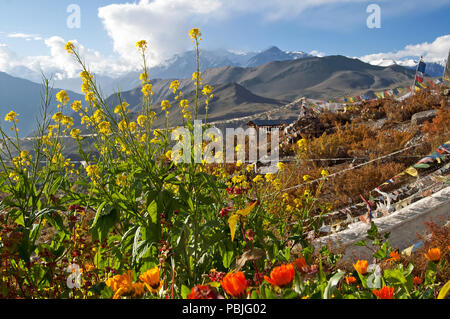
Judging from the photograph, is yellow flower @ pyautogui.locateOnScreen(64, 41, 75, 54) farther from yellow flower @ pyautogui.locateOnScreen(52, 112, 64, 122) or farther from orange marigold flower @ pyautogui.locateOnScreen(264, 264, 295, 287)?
orange marigold flower @ pyautogui.locateOnScreen(264, 264, 295, 287)

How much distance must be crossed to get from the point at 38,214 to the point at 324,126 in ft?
30.1

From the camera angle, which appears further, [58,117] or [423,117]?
[423,117]

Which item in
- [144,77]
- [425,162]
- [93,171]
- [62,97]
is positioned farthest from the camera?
[425,162]

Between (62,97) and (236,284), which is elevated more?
(62,97)

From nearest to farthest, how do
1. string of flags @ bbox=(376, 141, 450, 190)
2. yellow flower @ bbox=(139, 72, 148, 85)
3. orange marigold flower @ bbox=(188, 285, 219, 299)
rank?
orange marigold flower @ bbox=(188, 285, 219, 299) < yellow flower @ bbox=(139, 72, 148, 85) < string of flags @ bbox=(376, 141, 450, 190)

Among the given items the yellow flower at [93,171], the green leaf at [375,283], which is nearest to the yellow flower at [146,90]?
the yellow flower at [93,171]

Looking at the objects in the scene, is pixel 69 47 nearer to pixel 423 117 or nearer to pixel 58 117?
pixel 58 117

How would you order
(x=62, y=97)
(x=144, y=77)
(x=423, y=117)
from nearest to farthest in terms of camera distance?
1. (x=144, y=77)
2. (x=62, y=97)
3. (x=423, y=117)

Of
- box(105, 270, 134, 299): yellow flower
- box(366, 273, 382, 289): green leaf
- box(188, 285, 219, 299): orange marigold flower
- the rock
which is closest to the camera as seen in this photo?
box(188, 285, 219, 299): orange marigold flower

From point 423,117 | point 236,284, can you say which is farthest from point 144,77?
point 423,117

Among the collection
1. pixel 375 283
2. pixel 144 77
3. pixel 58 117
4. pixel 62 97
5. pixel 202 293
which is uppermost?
pixel 144 77

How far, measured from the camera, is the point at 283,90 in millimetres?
188125

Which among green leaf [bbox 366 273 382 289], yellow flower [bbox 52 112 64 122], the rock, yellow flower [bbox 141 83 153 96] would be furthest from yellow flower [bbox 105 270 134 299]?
the rock
